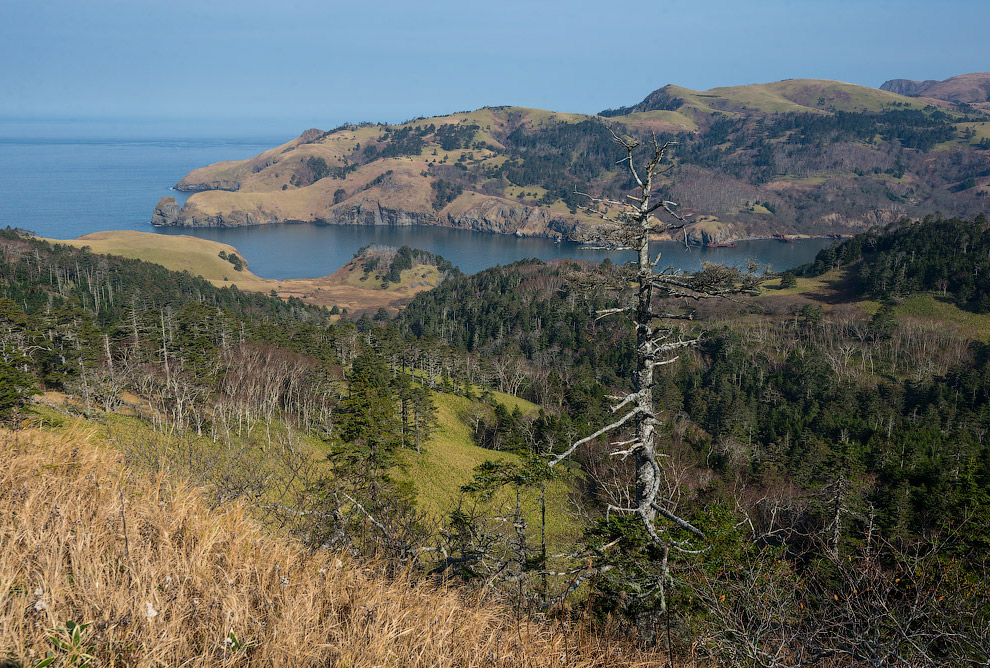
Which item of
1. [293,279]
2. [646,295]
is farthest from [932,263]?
[293,279]

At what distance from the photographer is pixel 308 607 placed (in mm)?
3871

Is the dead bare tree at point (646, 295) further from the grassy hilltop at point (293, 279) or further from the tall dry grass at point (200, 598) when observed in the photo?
the grassy hilltop at point (293, 279)

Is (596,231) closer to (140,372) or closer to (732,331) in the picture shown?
(140,372)

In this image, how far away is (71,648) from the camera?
301 cm

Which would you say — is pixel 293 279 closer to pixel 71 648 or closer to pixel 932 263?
pixel 932 263

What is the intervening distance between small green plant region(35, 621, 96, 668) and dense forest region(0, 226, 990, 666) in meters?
3.83

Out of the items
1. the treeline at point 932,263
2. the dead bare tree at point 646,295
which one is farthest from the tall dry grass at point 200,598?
the treeline at point 932,263

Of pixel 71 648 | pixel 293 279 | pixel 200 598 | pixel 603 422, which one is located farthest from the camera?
pixel 293 279

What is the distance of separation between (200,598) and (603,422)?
5540cm

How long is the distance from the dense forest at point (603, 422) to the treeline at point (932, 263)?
0.52 metres

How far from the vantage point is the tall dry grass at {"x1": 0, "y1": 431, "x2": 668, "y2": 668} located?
3283 mm

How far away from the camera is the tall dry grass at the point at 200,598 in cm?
328

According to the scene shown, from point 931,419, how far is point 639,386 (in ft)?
258

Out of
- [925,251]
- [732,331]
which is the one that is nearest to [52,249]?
[732,331]
